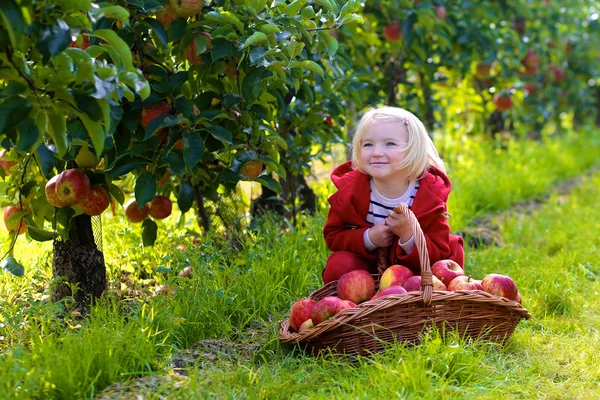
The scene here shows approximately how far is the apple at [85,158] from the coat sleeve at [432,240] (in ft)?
3.76

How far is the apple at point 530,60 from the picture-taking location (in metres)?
6.14

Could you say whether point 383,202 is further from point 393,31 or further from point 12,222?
point 393,31

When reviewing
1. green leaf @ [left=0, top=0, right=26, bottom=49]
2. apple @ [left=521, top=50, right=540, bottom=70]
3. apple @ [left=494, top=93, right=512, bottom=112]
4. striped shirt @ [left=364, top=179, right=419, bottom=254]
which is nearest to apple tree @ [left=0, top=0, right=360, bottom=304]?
green leaf @ [left=0, top=0, right=26, bottom=49]

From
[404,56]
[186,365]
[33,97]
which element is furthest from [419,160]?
[404,56]

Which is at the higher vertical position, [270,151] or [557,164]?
→ [270,151]

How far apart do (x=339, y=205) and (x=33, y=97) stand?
4.46 feet

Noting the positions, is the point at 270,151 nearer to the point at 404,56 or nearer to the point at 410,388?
the point at 410,388

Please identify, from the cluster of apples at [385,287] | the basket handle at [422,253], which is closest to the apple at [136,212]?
the cluster of apples at [385,287]

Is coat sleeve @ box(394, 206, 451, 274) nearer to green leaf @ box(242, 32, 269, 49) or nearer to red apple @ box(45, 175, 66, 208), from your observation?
green leaf @ box(242, 32, 269, 49)

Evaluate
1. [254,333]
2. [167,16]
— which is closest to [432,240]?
[254,333]

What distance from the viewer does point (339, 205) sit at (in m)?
2.97

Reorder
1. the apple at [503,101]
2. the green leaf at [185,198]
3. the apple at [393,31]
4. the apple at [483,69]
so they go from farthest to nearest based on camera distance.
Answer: the apple at [503,101], the apple at [483,69], the apple at [393,31], the green leaf at [185,198]

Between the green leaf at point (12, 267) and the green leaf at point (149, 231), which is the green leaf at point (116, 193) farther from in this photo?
the green leaf at point (12, 267)

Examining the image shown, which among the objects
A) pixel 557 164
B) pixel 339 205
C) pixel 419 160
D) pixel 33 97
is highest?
pixel 33 97
